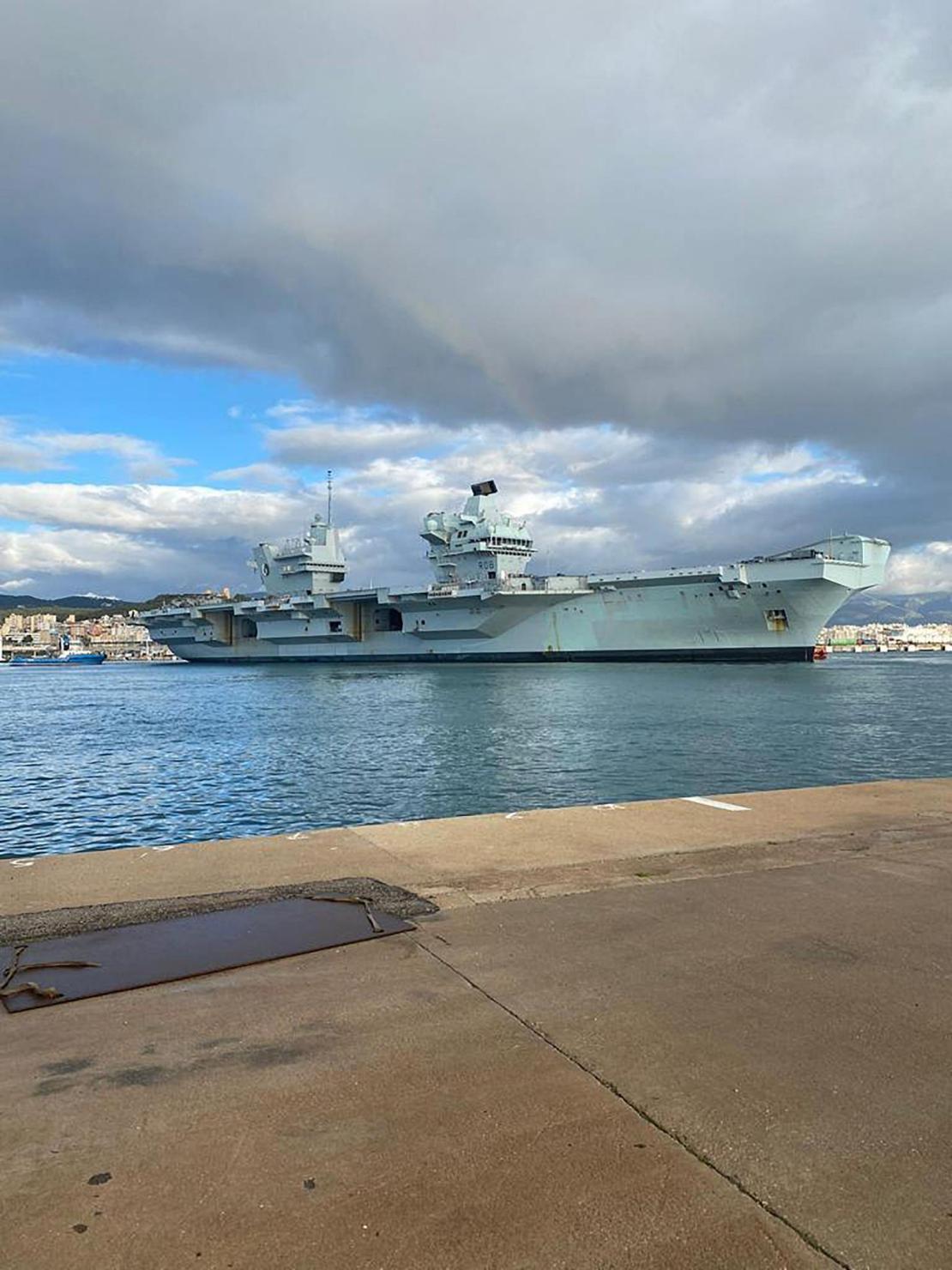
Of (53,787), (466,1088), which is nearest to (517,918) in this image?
(466,1088)

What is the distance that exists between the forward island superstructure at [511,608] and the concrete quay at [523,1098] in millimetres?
53935

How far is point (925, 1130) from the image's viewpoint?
275 centimetres

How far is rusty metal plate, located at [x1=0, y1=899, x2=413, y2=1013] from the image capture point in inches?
163

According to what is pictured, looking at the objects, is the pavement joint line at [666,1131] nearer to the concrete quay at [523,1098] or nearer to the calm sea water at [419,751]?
the concrete quay at [523,1098]

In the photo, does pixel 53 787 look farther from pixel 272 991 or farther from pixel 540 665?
pixel 540 665

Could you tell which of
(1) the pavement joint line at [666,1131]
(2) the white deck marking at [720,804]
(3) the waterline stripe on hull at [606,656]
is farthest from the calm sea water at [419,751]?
(3) the waterline stripe on hull at [606,656]

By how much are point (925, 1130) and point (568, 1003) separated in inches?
57.2

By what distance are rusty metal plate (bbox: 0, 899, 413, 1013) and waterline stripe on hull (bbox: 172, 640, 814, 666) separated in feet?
197

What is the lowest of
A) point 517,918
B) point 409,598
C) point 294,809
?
point 294,809

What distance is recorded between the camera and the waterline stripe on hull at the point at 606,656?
203 feet

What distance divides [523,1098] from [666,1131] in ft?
1.61

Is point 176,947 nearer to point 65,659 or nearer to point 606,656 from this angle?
point 606,656

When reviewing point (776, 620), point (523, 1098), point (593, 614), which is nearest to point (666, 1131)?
point (523, 1098)

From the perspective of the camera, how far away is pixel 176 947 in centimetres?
472
